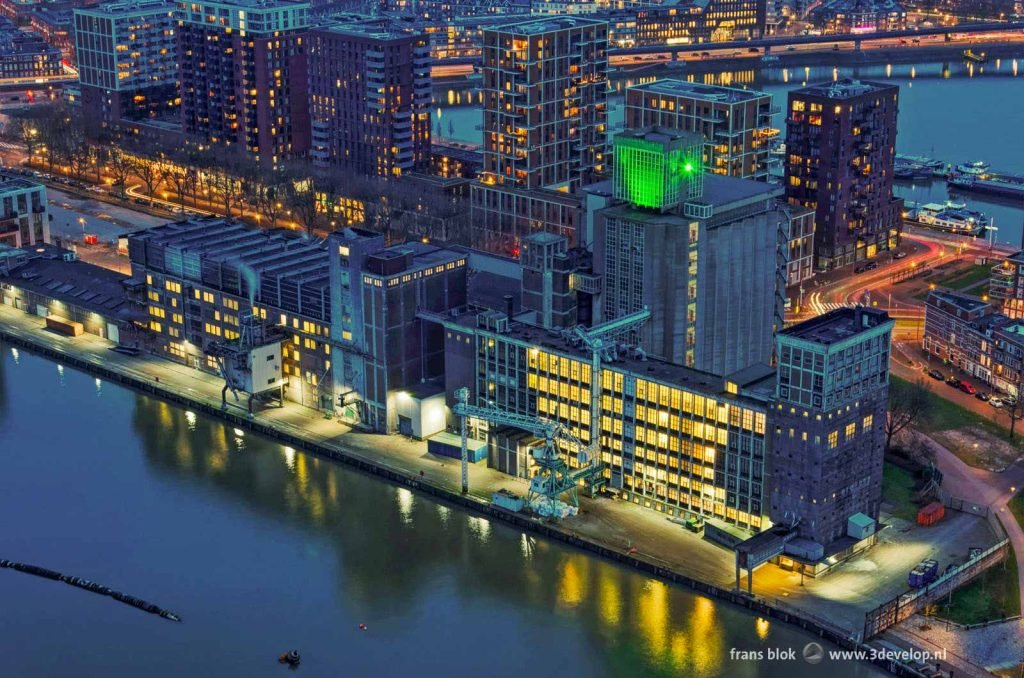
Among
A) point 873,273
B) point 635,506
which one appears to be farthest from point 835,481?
point 873,273

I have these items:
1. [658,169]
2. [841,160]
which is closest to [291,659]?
[658,169]

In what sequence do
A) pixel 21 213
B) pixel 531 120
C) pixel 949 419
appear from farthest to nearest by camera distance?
1. pixel 21 213
2. pixel 531 120
3. pixel 949 419

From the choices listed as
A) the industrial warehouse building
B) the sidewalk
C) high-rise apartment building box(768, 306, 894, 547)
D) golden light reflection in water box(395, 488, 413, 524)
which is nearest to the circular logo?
the sidewalk

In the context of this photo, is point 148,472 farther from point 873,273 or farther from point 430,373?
point 873,273

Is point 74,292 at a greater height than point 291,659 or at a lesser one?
greater

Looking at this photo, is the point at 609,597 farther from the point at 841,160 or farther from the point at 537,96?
the point at 537,96

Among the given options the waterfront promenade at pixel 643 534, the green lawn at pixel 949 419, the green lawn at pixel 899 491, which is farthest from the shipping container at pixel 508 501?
the green lawn at pixel 949 419

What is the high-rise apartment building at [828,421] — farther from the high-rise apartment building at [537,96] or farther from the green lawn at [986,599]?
the high-rise apartment building at [537,96]
